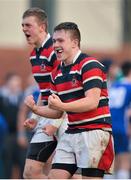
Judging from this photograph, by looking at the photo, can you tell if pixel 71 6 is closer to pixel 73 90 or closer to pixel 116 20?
pixel 116 20

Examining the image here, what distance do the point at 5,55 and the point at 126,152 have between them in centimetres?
612

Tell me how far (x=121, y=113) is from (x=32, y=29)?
580cm

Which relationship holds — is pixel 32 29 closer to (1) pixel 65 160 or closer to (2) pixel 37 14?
(2) pixel 37 14

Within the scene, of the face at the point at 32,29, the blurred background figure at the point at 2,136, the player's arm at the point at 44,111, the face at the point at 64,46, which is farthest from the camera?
the blurred background figure at the point at 2,136

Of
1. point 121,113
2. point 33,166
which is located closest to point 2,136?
point 121,113

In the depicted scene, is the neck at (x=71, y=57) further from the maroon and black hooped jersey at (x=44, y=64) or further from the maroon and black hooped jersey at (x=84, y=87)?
the maroon and black hooped jersey at (x=44, y=64)

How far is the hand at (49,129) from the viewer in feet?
37.3

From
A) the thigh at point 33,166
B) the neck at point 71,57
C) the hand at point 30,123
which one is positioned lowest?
the thigh at point 33,166

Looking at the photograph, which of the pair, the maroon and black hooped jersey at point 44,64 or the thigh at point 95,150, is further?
the maroon and black hooped jersey at point 44,64

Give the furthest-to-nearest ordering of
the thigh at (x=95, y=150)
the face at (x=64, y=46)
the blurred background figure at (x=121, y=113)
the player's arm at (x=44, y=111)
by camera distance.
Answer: the blurred background figure at (x=121, y=113), the player's arm at (x=44, y=111), the face at (x=64, y=46), the thigh at (x=95, y=150)

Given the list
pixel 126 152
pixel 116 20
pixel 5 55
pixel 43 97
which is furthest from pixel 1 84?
pixel 43 97

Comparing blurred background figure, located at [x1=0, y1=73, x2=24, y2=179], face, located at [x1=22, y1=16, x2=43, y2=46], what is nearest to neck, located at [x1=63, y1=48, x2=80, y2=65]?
face, located at [x1=22, y1=16, x2=43, y2=46]

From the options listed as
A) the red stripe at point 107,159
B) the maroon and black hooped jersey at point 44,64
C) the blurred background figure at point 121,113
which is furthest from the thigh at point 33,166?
the blurred background figure at point 121,113

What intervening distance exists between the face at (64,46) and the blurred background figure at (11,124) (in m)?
7.44
